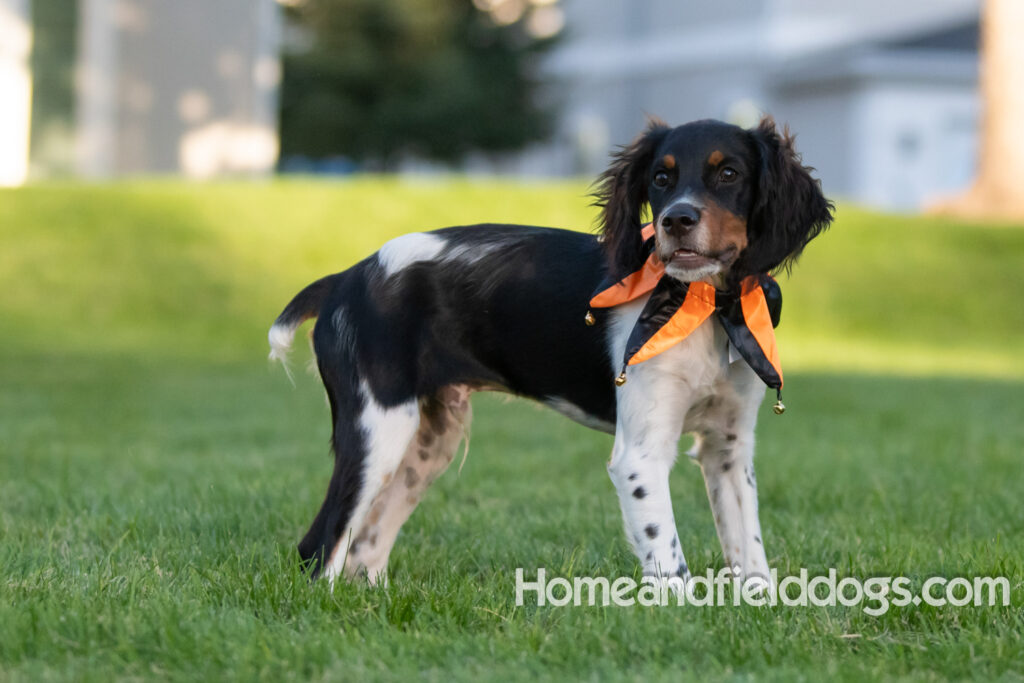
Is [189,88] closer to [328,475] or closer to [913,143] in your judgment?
[328,475]

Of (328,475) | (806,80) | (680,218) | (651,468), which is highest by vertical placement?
(806,80)

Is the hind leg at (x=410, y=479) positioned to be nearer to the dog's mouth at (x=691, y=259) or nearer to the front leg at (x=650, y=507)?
the front leg at (x=650, y=507)

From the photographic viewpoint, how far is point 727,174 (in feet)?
12.4

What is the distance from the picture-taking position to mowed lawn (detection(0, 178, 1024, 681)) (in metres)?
3.31

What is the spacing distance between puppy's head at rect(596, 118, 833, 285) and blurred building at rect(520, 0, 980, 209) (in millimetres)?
22150

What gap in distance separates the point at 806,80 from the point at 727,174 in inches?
1228

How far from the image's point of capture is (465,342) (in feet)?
13.3

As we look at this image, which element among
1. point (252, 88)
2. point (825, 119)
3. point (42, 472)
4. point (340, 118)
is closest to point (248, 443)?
point (42, 472)

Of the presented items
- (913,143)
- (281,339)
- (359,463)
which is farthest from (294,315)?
(913,143)

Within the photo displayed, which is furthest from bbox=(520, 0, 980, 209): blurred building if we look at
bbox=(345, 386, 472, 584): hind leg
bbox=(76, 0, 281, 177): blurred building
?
bbox=(345, 386, 472, 584): hind leg

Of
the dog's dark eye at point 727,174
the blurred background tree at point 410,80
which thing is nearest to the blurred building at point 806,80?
the blurred background tree at point 410,80

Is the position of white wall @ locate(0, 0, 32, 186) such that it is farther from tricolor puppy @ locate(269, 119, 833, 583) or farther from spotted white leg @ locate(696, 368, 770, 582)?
spotted white leg @ locate(696, 368, 770, 582)

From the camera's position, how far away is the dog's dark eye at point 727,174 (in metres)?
3.78

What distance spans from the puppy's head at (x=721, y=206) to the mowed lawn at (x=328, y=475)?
100 centimetres
